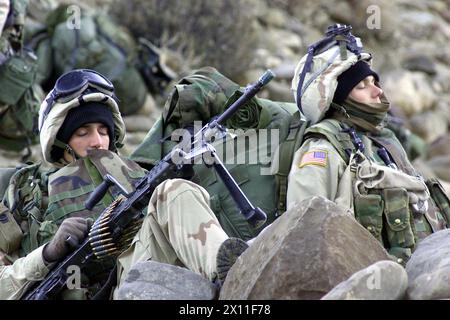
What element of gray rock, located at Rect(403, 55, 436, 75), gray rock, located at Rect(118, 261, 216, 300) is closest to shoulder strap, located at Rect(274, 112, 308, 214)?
gray rock, located at Rect(118, 261, 216, 300)

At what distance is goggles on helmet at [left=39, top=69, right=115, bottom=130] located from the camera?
24.2 ft

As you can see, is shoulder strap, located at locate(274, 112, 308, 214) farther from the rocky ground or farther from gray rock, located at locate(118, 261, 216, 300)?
the rocky ground

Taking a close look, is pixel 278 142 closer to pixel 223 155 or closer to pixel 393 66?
pixel 223 155

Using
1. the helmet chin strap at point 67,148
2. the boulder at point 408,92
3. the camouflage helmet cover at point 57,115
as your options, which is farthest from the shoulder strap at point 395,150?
the boulder at point 408,92

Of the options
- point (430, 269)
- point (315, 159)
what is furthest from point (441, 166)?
point (430, 269)

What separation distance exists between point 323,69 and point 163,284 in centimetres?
209

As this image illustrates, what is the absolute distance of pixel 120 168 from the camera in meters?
7.22

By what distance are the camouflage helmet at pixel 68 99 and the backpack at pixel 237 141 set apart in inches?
17.0

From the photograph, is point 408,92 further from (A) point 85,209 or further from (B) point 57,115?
(A) point 85,209

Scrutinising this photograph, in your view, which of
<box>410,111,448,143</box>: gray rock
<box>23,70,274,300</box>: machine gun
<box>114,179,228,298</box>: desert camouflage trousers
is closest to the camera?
<box>114,179,228,298</box>: desert camouflage trousers

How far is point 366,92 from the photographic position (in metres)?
7.68

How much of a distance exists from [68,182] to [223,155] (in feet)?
3.20

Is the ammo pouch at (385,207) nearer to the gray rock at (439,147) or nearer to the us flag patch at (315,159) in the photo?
the us flag patch at (315,159)
